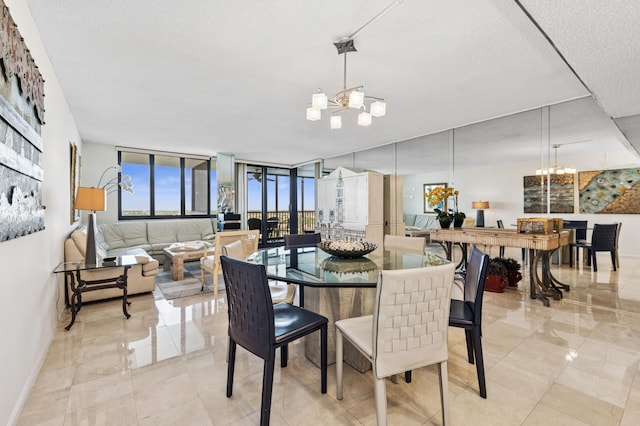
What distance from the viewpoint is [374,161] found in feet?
18.8

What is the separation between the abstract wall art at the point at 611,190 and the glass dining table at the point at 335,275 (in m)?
2.94

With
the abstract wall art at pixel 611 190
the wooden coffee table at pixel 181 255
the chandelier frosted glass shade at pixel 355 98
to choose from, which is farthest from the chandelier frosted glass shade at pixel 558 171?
the wooden coffee table at pixel 181 255

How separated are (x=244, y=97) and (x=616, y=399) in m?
3.88

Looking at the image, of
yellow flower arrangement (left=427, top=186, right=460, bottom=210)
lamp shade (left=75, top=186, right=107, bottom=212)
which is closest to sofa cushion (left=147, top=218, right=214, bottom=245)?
lamp shade (left=75, top=186, right=107, bottom=212)

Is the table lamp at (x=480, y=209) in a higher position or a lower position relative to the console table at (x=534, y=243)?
higher

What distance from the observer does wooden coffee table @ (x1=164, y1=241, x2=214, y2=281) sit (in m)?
4.46

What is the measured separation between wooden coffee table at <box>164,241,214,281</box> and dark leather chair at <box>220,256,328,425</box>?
318 cm

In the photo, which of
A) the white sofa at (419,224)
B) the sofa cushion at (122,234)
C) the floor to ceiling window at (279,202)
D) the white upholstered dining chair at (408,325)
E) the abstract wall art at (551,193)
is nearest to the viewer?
the white upholstered dining chair at (408,325)

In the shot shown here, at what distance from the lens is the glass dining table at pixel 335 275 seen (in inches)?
71.2

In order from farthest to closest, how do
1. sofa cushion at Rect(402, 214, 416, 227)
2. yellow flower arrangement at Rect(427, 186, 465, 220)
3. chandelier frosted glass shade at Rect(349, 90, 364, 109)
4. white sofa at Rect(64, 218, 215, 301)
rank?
sofa cushion at Rect(402, 214, 416, 227), yellow flower arrangement at Rect(427, 186, 465, 220), white sofa at Rect(64, 218, 215, 301), chandelier frosted glass shade at Rect(349, 90, 364, 109)

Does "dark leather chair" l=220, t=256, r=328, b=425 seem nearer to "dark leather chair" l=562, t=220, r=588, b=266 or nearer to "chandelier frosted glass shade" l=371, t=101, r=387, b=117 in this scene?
"chandelier frosted glass shade" l=371, t=101, r=387, b=117

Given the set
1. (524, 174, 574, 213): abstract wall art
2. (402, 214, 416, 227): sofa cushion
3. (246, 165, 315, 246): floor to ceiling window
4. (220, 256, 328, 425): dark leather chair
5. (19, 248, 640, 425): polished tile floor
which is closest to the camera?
(220, 256, 328, 425): dark leather chair

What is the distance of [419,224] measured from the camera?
15.8ft

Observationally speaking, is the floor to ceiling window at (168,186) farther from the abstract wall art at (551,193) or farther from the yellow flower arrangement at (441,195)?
the abstract wall art at (551,193)
